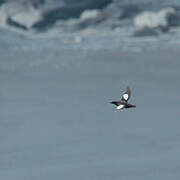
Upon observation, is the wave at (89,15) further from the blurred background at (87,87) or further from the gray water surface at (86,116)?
the gray water surface at (86,116)

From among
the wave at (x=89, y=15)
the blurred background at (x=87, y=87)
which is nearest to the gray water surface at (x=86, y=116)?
the blurred background at (x=87, y=87)

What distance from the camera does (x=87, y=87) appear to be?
25953mm

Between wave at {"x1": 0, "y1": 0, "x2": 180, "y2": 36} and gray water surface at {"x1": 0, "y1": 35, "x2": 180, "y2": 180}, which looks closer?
gray water surface at {"x1": 0, "y1": 35, "x2": 180, "y2": 180}

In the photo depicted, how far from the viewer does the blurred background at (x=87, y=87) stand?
21.0 metres

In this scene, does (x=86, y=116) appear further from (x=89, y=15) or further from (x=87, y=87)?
(x=89, y=15)

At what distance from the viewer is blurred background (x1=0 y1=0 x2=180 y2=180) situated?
829 inches

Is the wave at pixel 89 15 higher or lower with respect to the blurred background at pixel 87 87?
higher

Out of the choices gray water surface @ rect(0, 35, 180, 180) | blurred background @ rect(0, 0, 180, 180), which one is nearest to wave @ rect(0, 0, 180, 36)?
blurred background @ rect(0, 0, 180, 180)

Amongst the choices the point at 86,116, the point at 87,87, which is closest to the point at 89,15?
the point at 87,87

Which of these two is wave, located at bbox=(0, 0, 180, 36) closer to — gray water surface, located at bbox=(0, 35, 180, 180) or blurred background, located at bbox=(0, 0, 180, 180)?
blurred background, located at bbox=(0, 0, 180, 180)

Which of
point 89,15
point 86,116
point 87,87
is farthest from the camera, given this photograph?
point 89,15

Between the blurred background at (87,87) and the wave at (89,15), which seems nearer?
the blurred background at (87,87)

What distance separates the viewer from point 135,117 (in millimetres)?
23703

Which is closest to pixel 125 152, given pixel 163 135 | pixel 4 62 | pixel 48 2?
pixel 163 135
